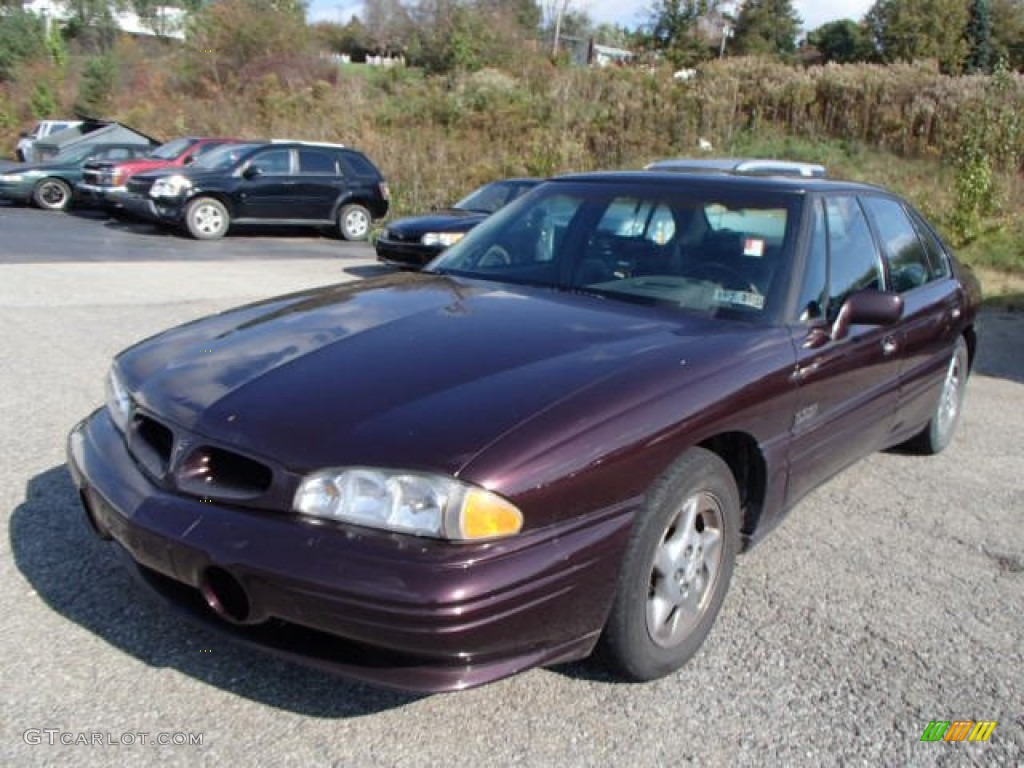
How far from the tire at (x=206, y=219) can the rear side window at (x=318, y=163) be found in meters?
1.55

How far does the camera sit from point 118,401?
297cm

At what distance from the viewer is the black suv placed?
1464cm

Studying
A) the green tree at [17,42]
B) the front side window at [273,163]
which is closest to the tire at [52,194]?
the front side window at [273,163]

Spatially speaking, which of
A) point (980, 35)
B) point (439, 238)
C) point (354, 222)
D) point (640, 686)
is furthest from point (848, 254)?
point (980, 35)

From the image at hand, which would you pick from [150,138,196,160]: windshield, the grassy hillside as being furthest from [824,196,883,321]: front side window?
[150,138,196,160]: windshield

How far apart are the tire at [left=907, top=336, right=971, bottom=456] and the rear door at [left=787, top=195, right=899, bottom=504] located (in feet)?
3.18

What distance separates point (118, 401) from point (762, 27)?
2398 inches

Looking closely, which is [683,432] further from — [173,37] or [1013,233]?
[173,37]

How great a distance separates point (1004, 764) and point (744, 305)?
1663mm

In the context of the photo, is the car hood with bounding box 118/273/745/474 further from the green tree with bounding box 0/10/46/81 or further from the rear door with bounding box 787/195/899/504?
the green tree with bounding box 0/10/46/81

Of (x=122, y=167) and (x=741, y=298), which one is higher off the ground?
(x=741, y=298)

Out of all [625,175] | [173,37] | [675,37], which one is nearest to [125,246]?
[625,175]

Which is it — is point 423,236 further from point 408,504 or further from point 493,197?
point 408,504

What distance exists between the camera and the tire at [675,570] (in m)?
2.49
